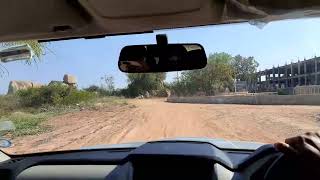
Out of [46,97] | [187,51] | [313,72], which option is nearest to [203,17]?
[187,51]

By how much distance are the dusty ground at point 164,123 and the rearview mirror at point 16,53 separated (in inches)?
211

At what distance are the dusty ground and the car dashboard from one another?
15.6 ft

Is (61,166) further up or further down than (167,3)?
further down

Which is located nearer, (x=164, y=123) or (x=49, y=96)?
(x=164, y=123)

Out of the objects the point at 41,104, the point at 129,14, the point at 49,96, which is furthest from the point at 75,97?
the point at 129,14

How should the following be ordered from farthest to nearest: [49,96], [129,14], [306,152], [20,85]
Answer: [49,96] < [20,85] < [129,14] < [306,152]

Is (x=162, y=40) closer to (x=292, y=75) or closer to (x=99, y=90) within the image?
(x=292, y=75)

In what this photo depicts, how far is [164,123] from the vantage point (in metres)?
13.6

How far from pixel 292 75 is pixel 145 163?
2.90 meters

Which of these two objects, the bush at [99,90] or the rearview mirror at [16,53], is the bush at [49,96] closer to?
the bush at [99,90]

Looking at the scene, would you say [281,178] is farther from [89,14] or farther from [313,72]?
[313,72]

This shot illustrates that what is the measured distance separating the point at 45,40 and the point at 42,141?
27.5 feet

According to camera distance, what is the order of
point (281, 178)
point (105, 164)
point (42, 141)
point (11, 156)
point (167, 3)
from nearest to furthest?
1. point (281, 178)
2. point (167, 3)
3. point (105, 164)
4. point (11, 156)
5. point (42, 141)

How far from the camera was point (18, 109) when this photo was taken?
1473 centimetres
